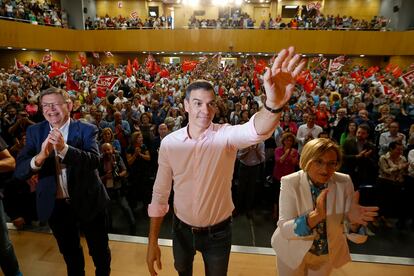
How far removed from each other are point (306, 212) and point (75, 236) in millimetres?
1789

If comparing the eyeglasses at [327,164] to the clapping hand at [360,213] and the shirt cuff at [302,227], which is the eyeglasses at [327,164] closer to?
the clapping hand at [360,213]

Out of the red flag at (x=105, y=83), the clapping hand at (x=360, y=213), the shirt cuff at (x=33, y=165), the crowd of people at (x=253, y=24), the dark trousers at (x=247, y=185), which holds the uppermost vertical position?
the crowd of people at (x=253, y=24)

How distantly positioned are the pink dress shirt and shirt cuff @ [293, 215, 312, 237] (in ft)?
1.36

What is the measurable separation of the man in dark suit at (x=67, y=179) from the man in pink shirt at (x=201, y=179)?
0.66 m

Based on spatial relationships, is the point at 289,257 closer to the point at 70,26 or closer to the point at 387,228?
the point at 387,228

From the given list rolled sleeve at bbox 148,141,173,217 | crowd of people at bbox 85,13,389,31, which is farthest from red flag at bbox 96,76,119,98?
crowd of people at bbox 85,13,389,31

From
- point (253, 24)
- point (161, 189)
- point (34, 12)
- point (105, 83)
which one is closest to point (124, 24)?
point (34, 12)

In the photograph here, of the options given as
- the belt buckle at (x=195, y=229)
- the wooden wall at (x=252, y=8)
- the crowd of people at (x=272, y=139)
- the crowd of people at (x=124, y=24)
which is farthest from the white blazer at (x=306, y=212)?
the wooden wall at (x=252, y=8)

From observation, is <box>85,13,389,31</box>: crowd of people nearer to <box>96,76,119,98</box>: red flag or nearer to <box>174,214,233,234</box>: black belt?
<box>96,76,119,98</box>: red flag

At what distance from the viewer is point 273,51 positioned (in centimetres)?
2222

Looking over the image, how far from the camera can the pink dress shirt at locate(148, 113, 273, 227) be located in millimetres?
1665

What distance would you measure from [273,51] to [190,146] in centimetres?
2217

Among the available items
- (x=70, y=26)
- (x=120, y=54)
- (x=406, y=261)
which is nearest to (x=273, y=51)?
(x=120, y=54)

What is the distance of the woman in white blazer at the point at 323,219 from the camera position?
71.6 inches
